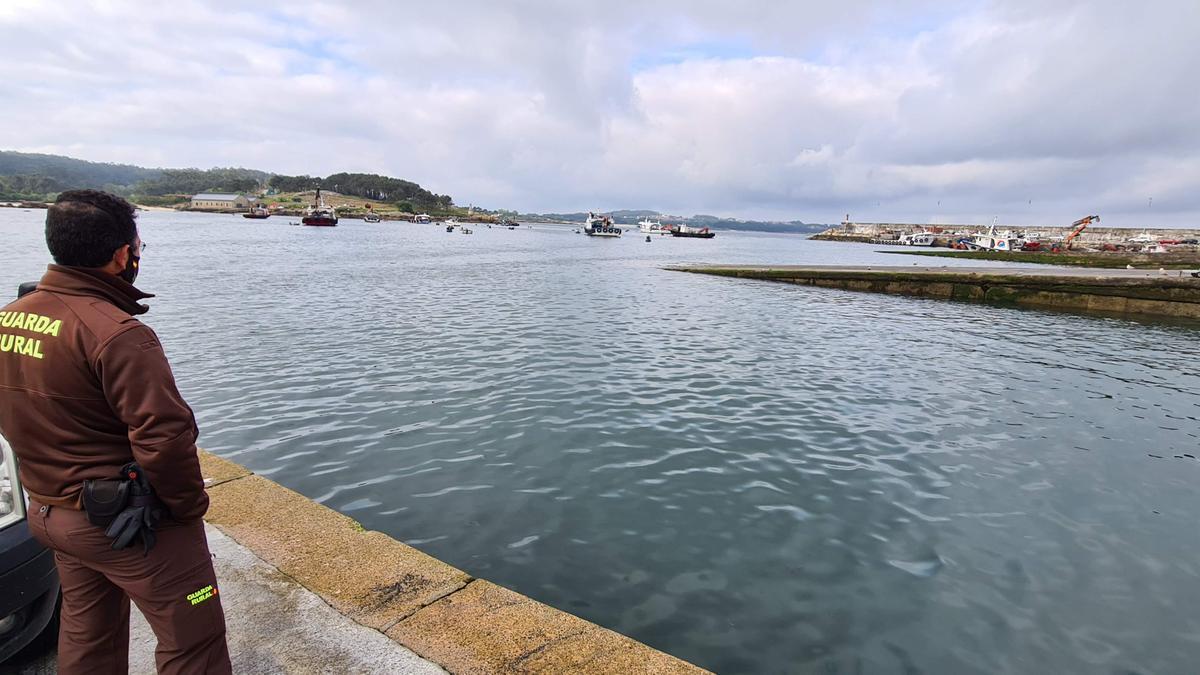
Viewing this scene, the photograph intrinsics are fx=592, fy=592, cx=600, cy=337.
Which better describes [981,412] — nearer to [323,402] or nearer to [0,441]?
[323,402]

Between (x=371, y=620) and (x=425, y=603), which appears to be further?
(x=425, y=603)

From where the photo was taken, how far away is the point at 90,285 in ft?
8.41

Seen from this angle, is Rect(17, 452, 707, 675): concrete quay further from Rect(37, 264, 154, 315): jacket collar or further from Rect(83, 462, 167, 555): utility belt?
Rect(37, 264, 154, 315): jacket collar

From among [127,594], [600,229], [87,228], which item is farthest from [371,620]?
[600,229]

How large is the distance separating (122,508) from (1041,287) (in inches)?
1501

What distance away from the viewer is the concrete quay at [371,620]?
138 inches

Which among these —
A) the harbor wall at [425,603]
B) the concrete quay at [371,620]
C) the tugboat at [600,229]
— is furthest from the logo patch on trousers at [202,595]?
the tugboat at [600,229]

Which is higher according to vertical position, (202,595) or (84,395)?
(84,395)

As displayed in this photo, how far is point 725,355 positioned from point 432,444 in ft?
32.4

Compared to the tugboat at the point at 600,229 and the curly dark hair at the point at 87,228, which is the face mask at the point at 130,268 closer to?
the curly dark hair at the point at 87,228

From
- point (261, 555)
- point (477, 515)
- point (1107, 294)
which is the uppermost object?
point (1107, 294)

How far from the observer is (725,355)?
17000mm

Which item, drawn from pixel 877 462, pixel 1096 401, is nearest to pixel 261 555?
pixel 877 462

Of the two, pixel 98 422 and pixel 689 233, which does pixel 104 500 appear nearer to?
pixel 98 422
